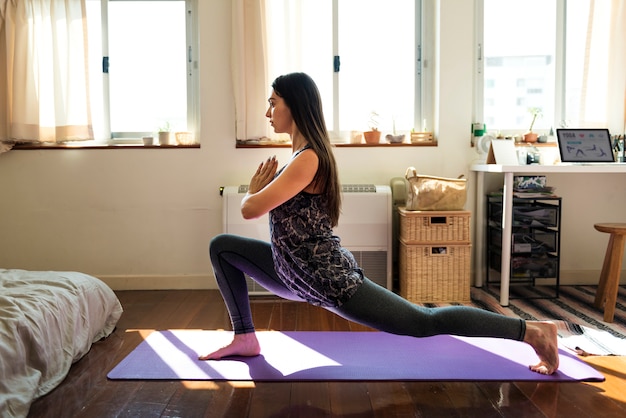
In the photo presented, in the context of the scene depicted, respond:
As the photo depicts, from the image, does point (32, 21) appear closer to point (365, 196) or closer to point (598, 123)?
point (365, 196)

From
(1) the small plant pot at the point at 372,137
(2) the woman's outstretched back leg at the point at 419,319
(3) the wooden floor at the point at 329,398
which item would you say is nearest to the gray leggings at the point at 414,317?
(2) the woman's outstretched back leg at the point at 419,319

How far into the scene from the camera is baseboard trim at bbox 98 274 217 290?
381 cm

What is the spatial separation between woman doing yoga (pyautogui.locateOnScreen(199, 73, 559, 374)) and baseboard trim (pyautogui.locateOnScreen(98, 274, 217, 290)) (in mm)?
1866

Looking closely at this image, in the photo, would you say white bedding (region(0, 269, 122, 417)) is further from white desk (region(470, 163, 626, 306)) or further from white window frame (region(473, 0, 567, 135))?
white window frame (region(473, 0, 567, 135))

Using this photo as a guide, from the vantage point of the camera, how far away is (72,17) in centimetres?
365

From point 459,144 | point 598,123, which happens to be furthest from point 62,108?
point 598,123

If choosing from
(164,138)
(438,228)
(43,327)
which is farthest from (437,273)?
(43,327)

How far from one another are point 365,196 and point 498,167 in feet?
2.56

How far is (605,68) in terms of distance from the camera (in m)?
3.70

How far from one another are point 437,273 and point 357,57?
1.46m

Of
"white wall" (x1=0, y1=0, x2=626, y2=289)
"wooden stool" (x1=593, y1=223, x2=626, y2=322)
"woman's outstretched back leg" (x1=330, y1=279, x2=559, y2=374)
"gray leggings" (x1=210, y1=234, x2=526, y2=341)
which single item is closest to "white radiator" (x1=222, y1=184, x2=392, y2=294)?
"white wall" (x1=0, y1=0, x2=626, y2=289)

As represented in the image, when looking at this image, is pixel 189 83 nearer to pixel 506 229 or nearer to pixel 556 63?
pixel 506 229

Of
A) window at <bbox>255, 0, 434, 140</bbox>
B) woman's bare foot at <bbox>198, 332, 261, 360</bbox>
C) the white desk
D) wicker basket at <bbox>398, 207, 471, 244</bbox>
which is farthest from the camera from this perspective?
window at <bbox>255, 0, 434, 140</bbox>

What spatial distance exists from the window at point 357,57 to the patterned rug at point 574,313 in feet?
4.39
